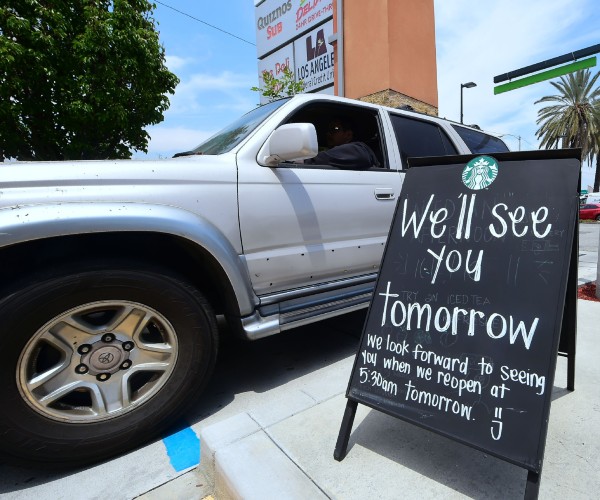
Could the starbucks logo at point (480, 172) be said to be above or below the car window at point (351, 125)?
below

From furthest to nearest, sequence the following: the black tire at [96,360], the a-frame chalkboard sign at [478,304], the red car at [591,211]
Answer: the red car at [591,211] < the black tire at [96,360] < the a-frame chalkboard sign at [478,304]

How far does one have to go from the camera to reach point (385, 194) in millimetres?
2861

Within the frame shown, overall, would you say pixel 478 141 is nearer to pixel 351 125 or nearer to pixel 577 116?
pixel 351 125

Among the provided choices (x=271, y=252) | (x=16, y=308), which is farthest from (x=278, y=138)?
(x=16, y=308)

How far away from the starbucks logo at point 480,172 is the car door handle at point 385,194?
1085 millimetres

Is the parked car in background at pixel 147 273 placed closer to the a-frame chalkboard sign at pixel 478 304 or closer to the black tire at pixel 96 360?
the black tire at pixel 96 360

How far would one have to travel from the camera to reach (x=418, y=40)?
8508 mm

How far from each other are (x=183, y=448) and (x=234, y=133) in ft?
6.67

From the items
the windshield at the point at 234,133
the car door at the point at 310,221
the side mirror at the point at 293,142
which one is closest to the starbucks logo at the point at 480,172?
the side mirror at the point at 293,142

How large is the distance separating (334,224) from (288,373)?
3.67ft

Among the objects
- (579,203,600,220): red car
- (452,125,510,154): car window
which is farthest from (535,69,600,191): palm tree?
(452,125,510,154): car window

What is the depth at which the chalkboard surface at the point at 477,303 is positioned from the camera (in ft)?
4.41

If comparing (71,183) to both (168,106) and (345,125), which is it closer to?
(345,125)

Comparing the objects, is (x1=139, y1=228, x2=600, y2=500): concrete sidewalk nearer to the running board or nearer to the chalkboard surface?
the chalkboard surface
